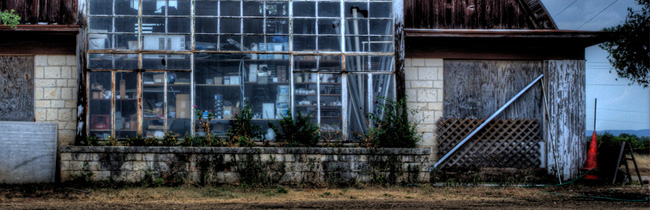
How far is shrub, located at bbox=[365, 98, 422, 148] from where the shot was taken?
1018 centimetres

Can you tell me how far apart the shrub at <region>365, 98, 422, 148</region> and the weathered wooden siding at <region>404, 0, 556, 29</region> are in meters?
1.98

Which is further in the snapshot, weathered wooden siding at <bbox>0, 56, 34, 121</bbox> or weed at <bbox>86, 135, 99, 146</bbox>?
weathered wooden siding at <bbox>0, 56, 34, 121</bbox>

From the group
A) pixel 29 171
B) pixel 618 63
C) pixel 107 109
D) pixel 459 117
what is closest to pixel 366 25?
pixel 459 117

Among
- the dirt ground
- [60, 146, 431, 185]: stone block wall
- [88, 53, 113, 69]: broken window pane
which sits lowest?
the dirt ground

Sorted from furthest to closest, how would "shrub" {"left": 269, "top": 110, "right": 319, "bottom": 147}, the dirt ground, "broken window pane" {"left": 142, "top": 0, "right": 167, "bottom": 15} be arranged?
"broken window pane" {"left": 142, "top": 0, "right": 167, "bottom": 15}, "shrub" {"left": 269, "top": 110, "right": 319, "bottom": 147}, the dirt ground

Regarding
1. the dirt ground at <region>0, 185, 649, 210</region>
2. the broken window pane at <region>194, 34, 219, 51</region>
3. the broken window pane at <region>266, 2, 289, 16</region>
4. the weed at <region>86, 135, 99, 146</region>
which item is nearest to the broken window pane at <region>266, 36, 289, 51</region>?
the broken window pane at <region>266, 2, 289, 16</region>

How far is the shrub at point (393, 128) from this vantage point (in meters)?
10.2

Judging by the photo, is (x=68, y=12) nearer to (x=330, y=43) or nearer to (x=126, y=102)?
(x=126, y=102)

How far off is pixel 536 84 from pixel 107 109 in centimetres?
921

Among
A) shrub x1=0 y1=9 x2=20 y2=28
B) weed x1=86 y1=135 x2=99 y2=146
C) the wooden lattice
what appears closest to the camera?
shrub x1=0 y1=9 x2=20 y2=28

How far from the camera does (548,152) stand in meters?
11.2

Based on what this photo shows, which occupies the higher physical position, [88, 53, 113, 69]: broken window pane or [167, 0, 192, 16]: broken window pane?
[167, 0, 192, 16]: broken window pane

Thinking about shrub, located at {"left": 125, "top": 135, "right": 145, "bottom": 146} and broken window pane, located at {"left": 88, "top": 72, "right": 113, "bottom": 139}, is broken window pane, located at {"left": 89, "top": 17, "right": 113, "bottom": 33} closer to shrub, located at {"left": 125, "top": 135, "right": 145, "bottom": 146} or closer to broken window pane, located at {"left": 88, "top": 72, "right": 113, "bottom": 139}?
broken window pane, located at {"left": 88, "top": 72, "right": 113, "bottom": 139}

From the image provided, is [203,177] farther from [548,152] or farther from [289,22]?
[548,152]
